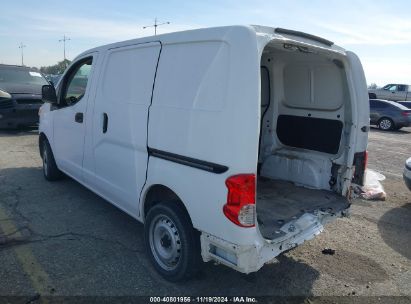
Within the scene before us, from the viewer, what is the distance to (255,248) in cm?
283

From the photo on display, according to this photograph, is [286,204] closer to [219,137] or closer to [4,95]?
[219,137]

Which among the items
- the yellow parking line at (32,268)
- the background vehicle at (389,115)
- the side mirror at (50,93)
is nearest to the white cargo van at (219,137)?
the side mirror at (50,93)

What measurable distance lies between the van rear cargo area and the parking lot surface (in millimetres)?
587

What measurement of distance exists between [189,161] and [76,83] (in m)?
3.01

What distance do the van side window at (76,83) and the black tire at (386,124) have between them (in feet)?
53.6

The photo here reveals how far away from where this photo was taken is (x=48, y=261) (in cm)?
374

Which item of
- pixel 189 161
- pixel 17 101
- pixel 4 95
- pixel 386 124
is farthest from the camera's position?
pixel 386 124

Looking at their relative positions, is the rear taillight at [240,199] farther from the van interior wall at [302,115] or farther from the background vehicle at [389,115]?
the background vehicle at [389,115]

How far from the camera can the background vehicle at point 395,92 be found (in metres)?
30.5

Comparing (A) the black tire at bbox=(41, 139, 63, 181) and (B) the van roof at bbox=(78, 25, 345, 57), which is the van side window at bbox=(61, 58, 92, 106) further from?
(B) the van roof at bbox=(78, 25, 345, 57)

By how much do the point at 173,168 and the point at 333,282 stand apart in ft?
6.29

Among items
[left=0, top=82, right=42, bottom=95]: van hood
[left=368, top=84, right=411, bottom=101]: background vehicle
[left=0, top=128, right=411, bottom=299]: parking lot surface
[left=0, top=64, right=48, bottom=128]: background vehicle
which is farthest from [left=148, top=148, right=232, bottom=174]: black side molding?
[left=368, top=84, right=411, bottom=101]: background vehicle

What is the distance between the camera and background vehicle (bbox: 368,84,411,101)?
30.5 m

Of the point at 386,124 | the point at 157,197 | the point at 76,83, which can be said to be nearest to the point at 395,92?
the point at 386,124
